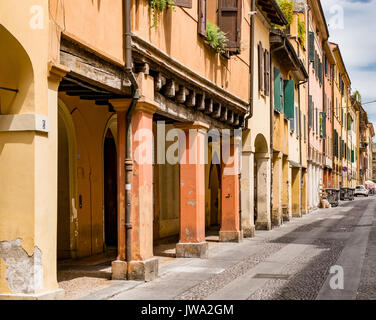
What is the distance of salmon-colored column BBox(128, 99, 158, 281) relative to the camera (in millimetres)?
10125

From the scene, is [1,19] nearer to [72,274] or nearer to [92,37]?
[92,37]

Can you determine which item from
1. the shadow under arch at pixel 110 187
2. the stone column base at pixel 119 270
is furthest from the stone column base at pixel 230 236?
the stone column base at pixel 119 270

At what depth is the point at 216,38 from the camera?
14.1 meters

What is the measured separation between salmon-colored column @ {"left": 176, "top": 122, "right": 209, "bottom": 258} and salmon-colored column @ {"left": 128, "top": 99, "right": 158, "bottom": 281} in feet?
9.73

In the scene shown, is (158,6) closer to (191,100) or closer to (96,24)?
(96,24)

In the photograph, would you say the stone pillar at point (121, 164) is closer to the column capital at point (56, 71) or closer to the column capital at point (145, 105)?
the column capital at point (145, 105)

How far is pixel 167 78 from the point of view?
11.6 meters

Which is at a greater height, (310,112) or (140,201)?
(310,112)

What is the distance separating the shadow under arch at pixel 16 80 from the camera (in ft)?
23.6

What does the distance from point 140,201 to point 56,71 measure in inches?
130

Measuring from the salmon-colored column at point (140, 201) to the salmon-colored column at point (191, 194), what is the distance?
2967mm

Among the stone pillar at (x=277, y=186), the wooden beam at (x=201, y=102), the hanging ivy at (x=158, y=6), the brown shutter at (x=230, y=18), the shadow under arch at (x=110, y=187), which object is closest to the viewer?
the hanging ivy at (x=158, y=6)

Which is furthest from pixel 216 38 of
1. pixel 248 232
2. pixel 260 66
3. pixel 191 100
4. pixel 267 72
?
pixel 267 72
